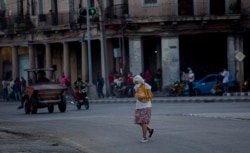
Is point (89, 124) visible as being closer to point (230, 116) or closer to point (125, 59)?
point (230, 116)

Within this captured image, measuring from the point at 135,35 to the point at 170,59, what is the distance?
315 centimetres

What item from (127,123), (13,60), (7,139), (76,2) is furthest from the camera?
(13,60)

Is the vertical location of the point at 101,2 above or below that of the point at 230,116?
above

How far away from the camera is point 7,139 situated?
22094 millimetres

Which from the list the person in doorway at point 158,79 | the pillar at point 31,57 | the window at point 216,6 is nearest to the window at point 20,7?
the pillar at point 31,57

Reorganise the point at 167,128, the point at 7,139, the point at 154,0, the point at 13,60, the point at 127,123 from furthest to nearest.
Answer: the point at 13,60, the point at 154,0, the point at 127,123, the point at 167,128, the point at 7,139

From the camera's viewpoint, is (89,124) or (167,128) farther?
(89,124)

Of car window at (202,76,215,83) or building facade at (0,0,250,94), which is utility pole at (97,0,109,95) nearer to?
building facade at (0,0,250,94)

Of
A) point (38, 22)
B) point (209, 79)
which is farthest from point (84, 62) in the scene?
point (209, 79)

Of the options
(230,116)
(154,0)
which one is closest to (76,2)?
(154,0)

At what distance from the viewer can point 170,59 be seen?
57719mm

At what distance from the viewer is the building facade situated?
56.9 m

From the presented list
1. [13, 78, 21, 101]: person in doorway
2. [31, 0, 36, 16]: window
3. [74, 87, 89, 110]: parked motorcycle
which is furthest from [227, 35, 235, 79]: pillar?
[31, 0, 36, 16]: window

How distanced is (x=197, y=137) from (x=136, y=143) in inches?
65.9
